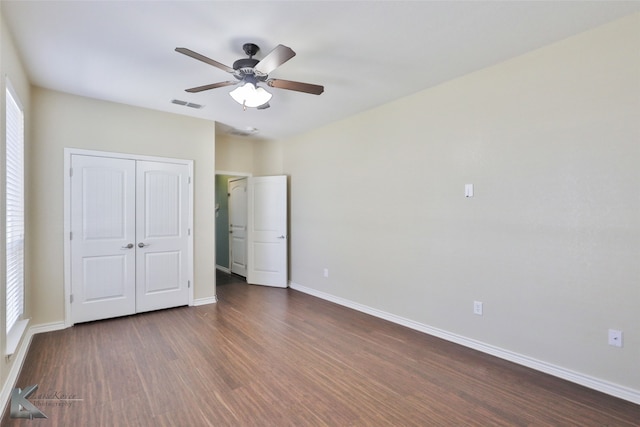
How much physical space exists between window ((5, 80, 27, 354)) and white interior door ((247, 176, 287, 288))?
3.24 metres

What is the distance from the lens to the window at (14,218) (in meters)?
2.43

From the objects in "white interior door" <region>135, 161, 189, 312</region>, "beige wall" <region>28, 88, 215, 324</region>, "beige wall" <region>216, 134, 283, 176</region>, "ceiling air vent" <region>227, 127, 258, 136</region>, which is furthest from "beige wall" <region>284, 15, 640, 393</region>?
"beige wall" <region>28, 88, 215, 324</region>

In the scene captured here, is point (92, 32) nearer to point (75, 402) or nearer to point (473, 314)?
point (75, 402)

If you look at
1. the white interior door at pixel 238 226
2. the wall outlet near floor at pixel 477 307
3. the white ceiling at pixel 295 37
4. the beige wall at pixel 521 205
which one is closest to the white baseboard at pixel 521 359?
the beige wall at pixel 521 205

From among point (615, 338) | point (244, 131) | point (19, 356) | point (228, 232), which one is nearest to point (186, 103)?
point (244, 131)

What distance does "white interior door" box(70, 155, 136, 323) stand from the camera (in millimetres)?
3645

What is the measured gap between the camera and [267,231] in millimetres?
5645

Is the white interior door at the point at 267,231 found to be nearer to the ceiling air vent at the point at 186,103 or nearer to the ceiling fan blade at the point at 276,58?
the ceiling air vent at the point at 186,103

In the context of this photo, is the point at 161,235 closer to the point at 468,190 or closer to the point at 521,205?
the point at 468,190

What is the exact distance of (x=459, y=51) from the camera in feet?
8.69

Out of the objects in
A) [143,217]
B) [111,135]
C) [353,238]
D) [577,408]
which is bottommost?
[577,408]

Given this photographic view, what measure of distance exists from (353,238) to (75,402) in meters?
3.26

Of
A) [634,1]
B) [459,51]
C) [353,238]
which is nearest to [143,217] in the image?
[353,238]

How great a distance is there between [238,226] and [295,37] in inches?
179
